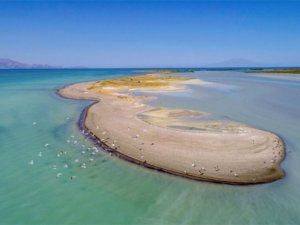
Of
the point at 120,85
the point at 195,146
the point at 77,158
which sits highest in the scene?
the point at 195,146

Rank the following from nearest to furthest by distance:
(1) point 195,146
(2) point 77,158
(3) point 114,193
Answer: (3) point 114,193 < (2) point 77,158 < (1) point 195,146

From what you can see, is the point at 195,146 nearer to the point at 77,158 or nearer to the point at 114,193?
the point at 114,193

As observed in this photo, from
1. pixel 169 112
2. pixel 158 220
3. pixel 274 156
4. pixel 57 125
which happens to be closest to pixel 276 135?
pixel 274 156

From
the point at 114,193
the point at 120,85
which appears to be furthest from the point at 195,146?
the point at 120,85

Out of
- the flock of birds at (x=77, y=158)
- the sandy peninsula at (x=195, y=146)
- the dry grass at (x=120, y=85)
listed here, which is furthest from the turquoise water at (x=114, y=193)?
the dry grass at (x=120, y=85)

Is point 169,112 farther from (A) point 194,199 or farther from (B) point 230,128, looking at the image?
(A) point 194,199

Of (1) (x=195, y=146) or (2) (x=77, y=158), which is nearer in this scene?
(2) (x=77, y=158)

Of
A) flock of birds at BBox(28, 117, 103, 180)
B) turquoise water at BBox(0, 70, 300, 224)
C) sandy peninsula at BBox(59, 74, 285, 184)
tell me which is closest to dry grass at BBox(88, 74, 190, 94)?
sandy peninsula at BBox(59, 74, 285, 184)

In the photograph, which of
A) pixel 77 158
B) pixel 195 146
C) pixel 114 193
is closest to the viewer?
pixel 114 193

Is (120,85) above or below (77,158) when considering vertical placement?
below

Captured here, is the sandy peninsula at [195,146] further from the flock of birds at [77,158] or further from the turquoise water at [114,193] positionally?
the flock of birds at [77,158]
